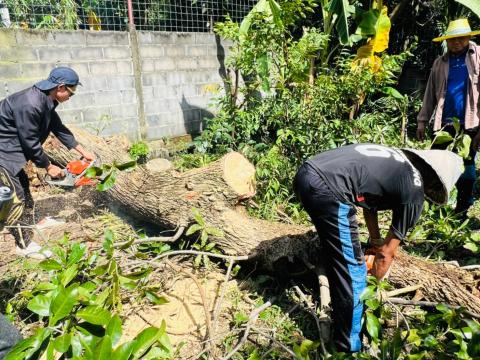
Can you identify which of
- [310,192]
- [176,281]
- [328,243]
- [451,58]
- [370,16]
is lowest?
[176,281]

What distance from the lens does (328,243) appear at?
2.06 meters

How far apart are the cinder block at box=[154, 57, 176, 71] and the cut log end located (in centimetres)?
288

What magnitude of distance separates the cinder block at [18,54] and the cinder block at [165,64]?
5.25ft

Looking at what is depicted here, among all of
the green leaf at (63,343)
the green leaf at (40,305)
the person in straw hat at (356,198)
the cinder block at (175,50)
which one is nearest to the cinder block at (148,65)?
the cinder block at (175,50)

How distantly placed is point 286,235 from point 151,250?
3.71ft

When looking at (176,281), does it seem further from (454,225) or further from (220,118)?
(220,118)

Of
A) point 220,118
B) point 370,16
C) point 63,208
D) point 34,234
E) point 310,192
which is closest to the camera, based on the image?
point 310,192

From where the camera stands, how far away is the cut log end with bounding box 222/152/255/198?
306 centimetres

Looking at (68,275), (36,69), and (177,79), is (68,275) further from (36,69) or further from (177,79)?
(177,79)

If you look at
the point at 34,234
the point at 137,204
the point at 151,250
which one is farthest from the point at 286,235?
the point at 34,234

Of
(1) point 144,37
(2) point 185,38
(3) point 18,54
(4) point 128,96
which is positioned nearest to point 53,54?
(3) point 18,54

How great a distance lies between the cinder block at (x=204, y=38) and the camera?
590cm

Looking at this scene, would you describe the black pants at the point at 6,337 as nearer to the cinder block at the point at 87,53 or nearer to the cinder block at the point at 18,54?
the cinder block at the point at 18,54

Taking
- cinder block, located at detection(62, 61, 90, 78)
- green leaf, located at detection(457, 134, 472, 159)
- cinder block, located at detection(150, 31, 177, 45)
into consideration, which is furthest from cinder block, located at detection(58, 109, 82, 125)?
green leaf, located at detection(457, 134, 472, 159)
